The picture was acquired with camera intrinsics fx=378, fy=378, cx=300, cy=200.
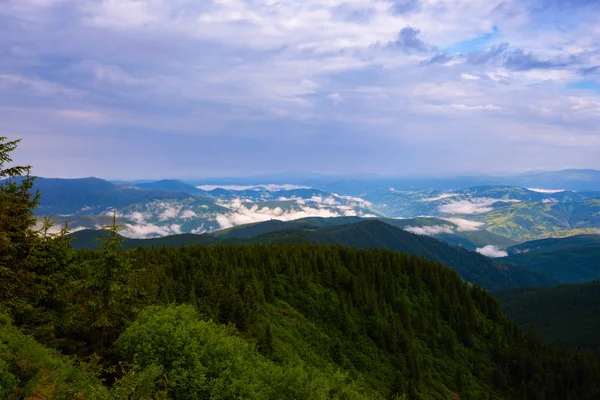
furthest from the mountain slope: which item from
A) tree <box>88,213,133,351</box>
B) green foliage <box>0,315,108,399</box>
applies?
green foliage <box>0,315,108,399</box>

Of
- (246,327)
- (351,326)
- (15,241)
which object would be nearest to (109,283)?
(15,241)

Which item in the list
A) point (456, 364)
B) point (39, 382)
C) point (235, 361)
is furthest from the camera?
point (456, 364)

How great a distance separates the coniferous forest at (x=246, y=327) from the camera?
108 feet

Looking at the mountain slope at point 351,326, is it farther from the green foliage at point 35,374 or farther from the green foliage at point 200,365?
the green foliage at point 35,374

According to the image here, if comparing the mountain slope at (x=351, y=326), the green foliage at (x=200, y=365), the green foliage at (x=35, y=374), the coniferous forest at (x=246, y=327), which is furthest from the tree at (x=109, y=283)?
the green foliage at (x=35, y=374)

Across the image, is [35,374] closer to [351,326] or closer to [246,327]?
[246,327]

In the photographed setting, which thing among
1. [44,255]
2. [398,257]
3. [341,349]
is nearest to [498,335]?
[398,257]

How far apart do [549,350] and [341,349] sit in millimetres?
124048

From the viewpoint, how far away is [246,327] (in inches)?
2677

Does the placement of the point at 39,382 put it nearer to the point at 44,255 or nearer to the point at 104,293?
the point at 104,293

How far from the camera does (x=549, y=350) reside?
16325 cm

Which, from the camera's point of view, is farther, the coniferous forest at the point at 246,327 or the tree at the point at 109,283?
the tree at the point at 109,283

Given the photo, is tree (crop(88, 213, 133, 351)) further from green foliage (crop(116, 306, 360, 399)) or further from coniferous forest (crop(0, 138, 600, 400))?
green foliage (crop(116, 306, 360, 399))

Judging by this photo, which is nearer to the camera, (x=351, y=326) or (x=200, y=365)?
(x=200, y=365)
